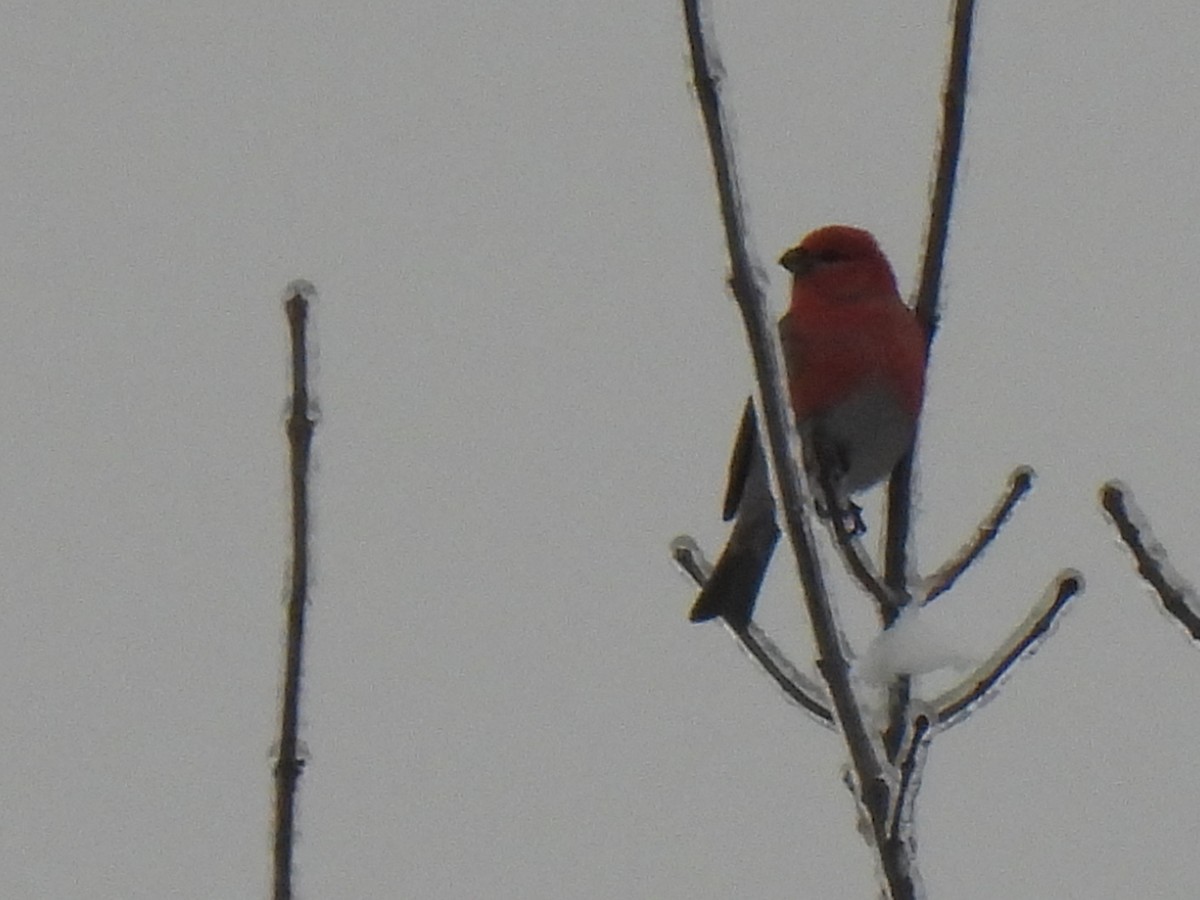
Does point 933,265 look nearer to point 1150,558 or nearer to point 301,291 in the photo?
A: point 1150,558

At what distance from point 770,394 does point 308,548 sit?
53cm

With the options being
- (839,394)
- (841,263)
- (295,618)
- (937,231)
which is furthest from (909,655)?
(841,263)

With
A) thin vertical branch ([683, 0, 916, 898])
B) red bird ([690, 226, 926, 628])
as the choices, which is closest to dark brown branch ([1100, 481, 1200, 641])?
thin vertical branch ([683, 0, 916, 898])

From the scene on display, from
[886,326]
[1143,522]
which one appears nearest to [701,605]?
[886,326]

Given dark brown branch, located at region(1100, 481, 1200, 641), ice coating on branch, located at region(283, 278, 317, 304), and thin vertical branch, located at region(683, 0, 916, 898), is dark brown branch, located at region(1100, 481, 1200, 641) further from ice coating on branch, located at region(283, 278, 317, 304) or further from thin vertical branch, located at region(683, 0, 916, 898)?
ice coating on branch, located at region(283, 278, 317, 304)

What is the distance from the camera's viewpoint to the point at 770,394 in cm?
210

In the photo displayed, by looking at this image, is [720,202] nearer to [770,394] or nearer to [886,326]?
[770,394]

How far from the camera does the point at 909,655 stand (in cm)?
272

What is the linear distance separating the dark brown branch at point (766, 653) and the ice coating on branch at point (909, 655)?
0.27ft

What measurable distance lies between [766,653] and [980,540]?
1.22 feet

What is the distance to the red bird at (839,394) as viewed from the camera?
18.4ft

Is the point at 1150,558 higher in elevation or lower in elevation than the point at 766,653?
lower

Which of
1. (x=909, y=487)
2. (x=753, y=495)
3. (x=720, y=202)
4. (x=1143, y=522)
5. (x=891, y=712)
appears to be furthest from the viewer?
(x=753, y=495)

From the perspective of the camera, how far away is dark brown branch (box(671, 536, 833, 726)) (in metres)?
2.73
